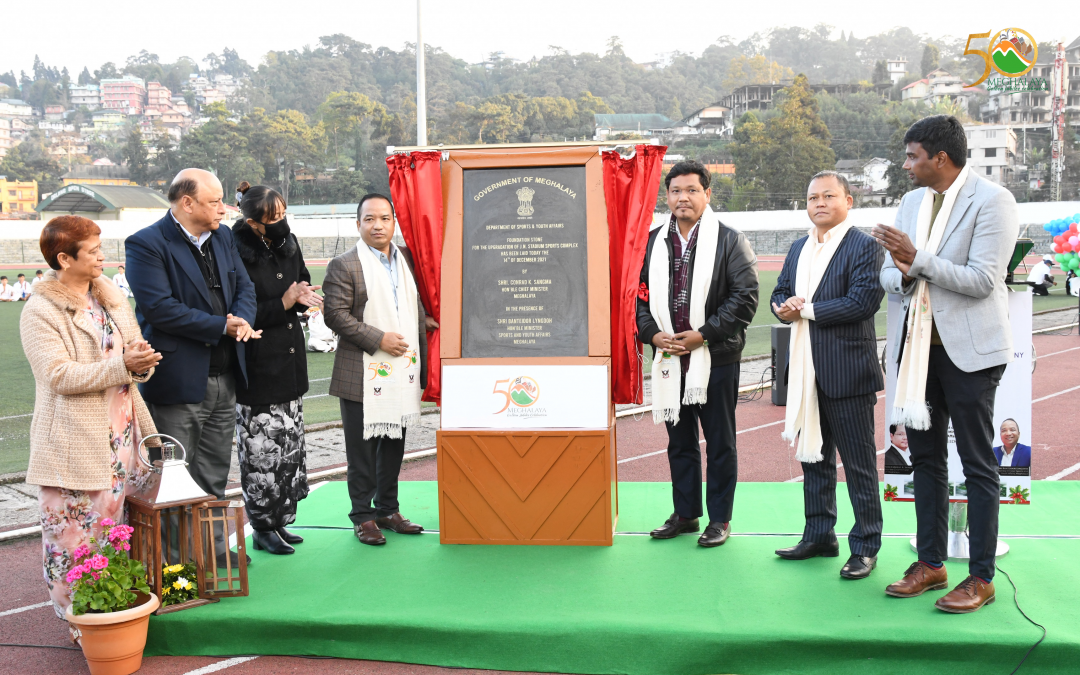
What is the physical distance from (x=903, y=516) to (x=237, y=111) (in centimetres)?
12529

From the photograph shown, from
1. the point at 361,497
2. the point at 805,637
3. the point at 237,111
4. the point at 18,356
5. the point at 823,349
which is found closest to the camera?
the point at 805,637

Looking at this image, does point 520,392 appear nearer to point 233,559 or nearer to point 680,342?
point 680,342

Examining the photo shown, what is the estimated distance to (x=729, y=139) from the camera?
266 ft

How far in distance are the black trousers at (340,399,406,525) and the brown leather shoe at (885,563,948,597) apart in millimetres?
2611

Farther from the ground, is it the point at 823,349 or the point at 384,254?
the point at 384,254

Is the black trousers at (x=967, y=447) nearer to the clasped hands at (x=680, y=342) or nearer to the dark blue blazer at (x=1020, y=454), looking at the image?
the dark blue blazer at (x=1020, y=454)

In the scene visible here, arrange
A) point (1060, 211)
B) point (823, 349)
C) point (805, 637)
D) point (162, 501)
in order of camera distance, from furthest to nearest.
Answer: point (1060, 211), point (823, 349), point (162, 501), point (805, 637)

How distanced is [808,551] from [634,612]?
44.1 inches

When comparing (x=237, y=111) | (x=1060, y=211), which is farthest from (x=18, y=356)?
(x=237, y=111)

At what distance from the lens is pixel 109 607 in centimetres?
343

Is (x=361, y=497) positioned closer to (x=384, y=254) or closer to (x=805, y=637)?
(x=384, y=254)

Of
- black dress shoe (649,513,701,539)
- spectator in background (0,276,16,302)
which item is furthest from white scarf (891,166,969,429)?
spectator in background (0,276,16,302)

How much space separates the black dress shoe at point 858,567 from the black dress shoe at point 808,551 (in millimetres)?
197

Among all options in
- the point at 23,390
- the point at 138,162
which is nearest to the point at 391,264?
the point at 23,390
